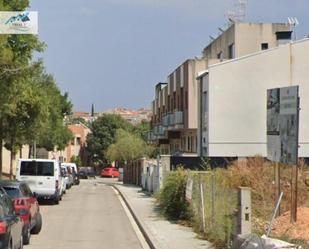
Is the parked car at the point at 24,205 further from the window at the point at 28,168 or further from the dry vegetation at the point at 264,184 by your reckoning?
the window at the point at 28,168

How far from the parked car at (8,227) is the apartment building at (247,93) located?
116ft

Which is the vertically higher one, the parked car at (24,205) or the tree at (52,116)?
the tree at (52,116)

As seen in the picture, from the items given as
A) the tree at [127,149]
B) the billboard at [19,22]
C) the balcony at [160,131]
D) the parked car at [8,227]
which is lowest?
the parked car at [8,227]

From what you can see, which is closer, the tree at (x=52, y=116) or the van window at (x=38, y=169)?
the van window at (x=38, y=169)

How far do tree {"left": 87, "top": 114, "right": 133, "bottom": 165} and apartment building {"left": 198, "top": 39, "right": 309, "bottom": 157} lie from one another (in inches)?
3014

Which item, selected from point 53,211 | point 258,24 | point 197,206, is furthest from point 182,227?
point 258,24

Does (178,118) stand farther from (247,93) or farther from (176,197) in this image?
(176,197)

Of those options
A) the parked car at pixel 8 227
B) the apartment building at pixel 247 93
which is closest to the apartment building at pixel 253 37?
the apartment building at pixel 247 93

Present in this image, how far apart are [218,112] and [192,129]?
9785 mm

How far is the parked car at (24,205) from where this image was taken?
16.3 m

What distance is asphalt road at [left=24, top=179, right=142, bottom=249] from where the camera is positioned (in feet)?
55.0

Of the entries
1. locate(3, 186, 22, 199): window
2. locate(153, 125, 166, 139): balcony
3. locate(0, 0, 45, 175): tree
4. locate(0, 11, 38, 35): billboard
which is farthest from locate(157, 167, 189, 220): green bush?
locate(153, 125, 166, 139): balcony

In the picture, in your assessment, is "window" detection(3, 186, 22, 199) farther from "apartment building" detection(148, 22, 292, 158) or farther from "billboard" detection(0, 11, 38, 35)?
"apartment building" detection(148, 22, 292, 158)

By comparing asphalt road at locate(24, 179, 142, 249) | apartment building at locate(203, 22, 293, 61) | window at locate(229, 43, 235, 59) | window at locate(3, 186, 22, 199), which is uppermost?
apartment building at locate(203, 22, 293, 61)
